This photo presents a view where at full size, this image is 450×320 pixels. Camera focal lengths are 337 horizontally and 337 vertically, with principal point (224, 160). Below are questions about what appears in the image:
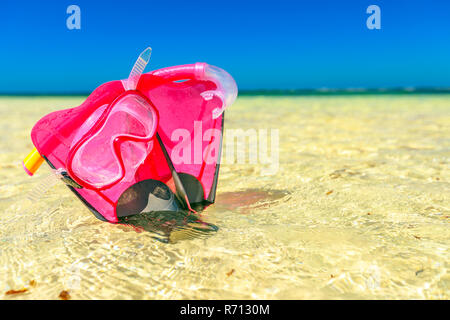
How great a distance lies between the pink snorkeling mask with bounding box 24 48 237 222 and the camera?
1.47m

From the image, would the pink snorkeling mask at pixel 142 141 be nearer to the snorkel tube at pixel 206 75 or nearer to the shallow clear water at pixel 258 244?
the snorkel tube at pixel 206 75

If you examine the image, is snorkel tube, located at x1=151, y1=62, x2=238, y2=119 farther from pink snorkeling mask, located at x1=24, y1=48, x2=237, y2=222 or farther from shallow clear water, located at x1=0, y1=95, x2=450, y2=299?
shallow clear water, located at x1=0, y1=95, x2=450, y2=299

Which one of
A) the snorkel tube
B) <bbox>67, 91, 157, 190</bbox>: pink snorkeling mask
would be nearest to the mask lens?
<bbox>67, 91, 157, 190</bbox>: pink snorkeling mask

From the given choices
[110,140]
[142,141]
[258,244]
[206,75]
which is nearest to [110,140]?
[110,140]

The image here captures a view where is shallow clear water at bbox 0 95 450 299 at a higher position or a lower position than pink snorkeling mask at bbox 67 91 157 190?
lower

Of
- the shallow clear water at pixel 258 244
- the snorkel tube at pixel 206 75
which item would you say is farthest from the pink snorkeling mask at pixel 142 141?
the shallow clear water at pixel 258 244

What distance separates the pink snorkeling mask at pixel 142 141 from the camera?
1.47 meters

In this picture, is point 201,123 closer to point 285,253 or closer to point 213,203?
point 213,203

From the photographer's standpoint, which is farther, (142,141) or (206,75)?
(206,75)

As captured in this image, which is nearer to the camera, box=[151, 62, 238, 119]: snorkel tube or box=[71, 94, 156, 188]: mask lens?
box=[71, 94, 156, 188]: mask lens

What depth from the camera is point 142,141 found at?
1.39m

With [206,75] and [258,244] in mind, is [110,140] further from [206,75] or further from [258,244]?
[258,244]
